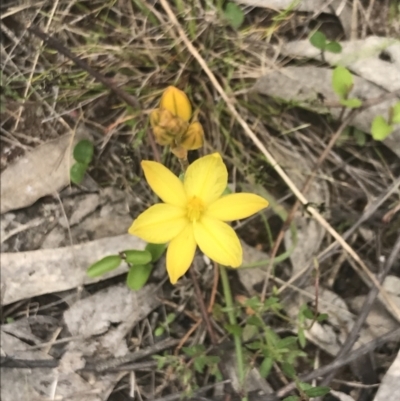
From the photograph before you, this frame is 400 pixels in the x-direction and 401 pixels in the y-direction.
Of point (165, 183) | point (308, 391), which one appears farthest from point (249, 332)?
point (165, 183)

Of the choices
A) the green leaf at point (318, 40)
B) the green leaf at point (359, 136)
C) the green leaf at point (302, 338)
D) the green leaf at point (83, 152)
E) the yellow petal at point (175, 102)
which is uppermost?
the green leaf at point (318, 40)

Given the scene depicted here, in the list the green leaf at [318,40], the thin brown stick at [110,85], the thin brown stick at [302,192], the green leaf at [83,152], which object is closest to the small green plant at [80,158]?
the green leaf at [83,152]

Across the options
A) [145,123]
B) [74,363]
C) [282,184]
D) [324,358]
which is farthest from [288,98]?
[74,363]

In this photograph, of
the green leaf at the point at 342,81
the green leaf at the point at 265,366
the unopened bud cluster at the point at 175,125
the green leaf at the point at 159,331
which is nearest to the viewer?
the unopened bud cluster at the point at 175,125

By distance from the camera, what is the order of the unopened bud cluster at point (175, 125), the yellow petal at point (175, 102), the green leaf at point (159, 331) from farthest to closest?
the green leaf at point (159, 331) < the yellow petal at point (175, 102) < the unopened bud cluster at point (175, 125)

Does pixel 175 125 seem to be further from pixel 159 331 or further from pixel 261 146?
pixel 159 331

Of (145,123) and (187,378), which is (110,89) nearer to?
(145,123)

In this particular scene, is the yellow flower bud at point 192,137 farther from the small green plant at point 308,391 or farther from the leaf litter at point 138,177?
the small green plant at point 308,391
